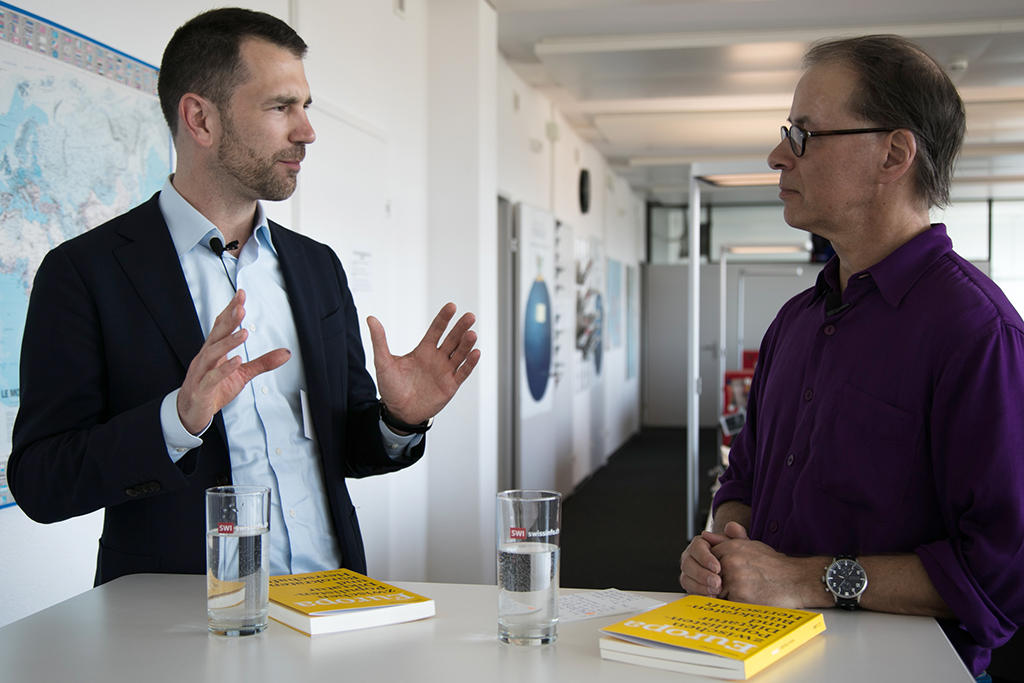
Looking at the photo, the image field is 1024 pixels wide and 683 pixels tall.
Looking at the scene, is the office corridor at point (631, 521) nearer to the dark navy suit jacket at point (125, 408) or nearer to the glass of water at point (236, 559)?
the dark navy suit jacket at point (125, 408)

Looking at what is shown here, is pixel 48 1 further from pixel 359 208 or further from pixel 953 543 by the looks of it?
pixel 953 543

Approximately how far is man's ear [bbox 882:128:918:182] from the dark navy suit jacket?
3.14ft

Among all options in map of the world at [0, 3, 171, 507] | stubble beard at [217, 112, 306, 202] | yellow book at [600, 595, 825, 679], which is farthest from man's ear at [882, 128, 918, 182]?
map of the world at [0, 3, 171, 507]

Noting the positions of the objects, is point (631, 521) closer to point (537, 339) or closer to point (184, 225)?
point (537, 339)

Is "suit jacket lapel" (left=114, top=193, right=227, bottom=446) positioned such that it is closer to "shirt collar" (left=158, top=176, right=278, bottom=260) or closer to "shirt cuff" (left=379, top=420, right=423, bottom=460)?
"shirt collar" (left=158, top=176, right=278, bottom=260)

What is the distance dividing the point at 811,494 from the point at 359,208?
2722 mm

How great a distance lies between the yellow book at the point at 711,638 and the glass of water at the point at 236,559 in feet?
1.43

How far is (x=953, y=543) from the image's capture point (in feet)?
4.56

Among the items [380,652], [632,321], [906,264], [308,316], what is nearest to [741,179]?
[906,264]

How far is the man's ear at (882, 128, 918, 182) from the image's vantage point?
1610 mm

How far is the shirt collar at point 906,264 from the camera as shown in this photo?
153 centimetres

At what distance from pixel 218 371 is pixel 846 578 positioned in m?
0.93

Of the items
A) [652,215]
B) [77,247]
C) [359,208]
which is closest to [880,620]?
[77,247]

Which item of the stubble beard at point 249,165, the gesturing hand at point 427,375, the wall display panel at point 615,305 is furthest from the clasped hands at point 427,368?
the wall display panel at point 615,305
